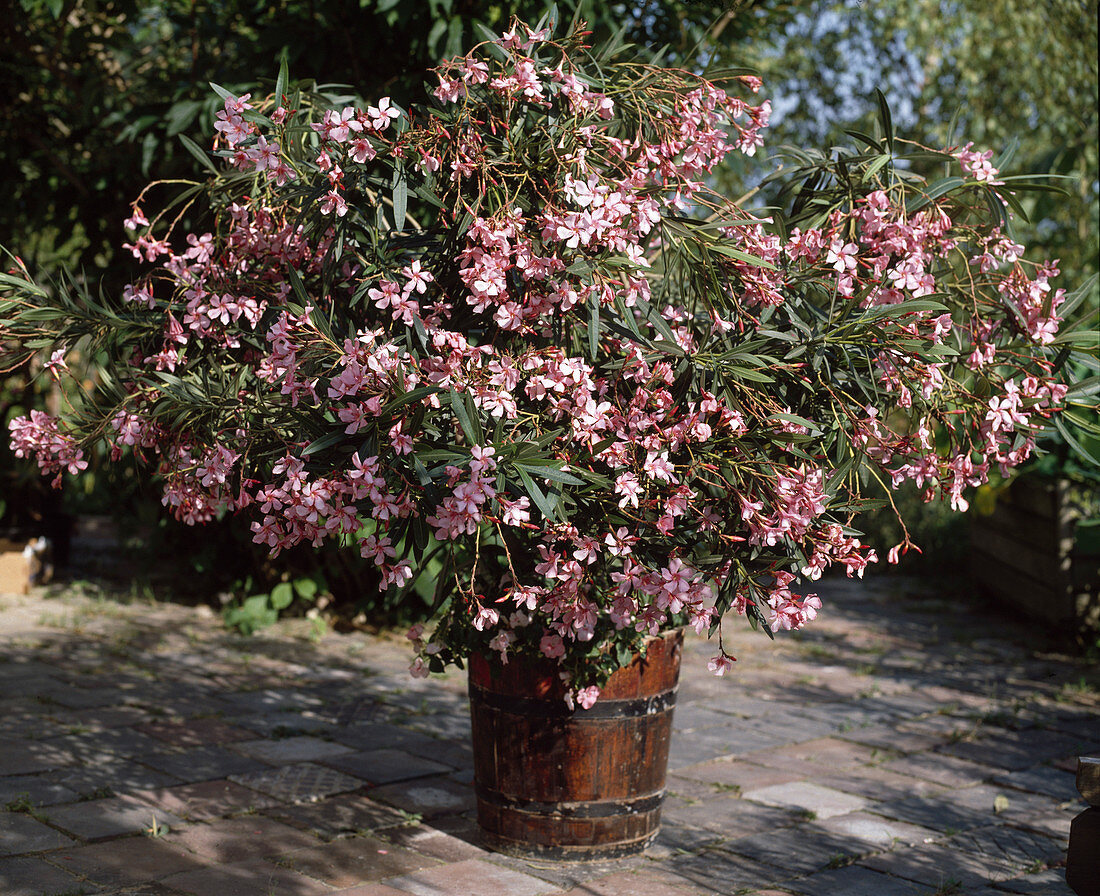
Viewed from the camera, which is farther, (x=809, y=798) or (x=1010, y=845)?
(x=809, y=798)

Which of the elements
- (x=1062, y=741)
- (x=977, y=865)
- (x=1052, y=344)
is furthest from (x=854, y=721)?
(x=1052, y=344)

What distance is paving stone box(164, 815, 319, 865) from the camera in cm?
313

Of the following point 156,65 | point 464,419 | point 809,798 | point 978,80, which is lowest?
point 809,798

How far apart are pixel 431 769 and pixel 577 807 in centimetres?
104

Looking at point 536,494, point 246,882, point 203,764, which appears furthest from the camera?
point 203,764

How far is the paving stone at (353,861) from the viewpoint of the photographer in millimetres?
3032

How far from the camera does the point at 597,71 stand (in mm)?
2811

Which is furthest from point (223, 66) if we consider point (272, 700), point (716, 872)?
point (716, 872)

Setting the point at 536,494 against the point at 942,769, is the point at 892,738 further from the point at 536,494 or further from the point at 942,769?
the point at 536,494

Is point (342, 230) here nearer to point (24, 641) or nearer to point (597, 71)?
point (597, 71)

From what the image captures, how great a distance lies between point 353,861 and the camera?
3146 millimetres

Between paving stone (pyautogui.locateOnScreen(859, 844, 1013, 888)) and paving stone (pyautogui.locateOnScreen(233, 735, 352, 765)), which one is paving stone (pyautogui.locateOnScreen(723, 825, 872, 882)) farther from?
paving stone (pyautogui.locateOnScreen(233, 735, 352, 765))

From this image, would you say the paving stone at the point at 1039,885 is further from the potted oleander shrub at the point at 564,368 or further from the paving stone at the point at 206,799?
the paving stone at the point at 206,799

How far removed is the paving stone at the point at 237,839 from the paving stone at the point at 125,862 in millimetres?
54
